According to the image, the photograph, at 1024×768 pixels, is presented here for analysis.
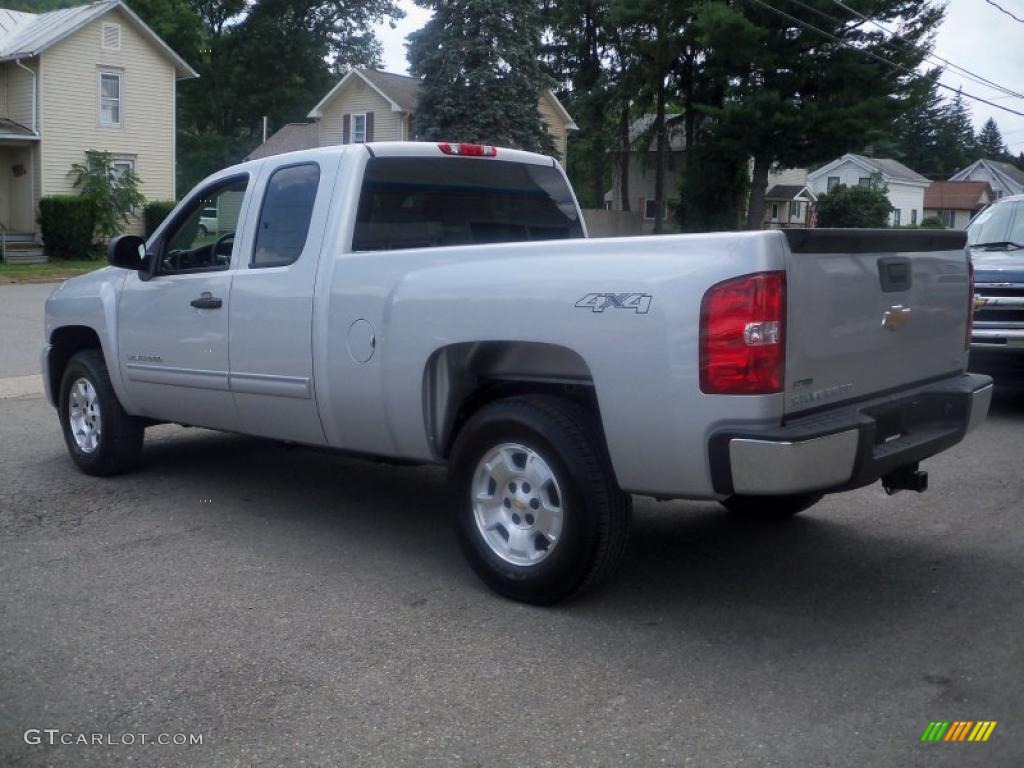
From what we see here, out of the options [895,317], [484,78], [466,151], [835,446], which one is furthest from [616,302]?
[484,78]

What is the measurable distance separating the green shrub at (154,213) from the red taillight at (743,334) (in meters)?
34.7

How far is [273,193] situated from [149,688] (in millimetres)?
3024

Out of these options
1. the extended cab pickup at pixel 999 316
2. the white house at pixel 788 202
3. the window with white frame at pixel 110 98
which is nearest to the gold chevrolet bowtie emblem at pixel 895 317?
the extended cab pickup at pixel 999 316

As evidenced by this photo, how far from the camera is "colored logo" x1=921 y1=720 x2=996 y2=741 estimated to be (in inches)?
150

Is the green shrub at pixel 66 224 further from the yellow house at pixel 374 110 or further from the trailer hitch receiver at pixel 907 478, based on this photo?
the trailer hitch receiver at pixel 907 478

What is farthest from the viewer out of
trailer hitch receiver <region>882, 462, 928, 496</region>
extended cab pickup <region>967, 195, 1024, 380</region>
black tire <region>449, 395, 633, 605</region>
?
extended cab pickup <region>967, 195, 1024, 380</region>

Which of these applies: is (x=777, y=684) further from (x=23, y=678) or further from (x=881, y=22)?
(x=881, y=22)

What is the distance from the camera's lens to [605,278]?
4.62 metres

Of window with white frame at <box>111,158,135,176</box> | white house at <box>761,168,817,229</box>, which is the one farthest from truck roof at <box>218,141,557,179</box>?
white house at <box>761,168,817,229</box>

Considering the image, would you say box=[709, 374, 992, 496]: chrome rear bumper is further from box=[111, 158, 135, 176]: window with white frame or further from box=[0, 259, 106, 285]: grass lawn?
box=[111, 158, 135, 176]: window with white frame

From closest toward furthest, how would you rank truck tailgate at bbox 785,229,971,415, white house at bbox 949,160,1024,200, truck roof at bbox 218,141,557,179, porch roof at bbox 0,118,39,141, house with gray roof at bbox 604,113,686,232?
1. truck tailgate at bbox 785,229,971,415
2. truck roof at bbox 218,141,557,179
3. porch roof at bbox 0,118,39,141
4. house with gray roof at bbox 604,113,686,232
5. white house at bbox 949,160,1024,200

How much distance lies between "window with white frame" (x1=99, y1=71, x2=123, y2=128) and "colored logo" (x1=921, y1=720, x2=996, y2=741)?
37070mm

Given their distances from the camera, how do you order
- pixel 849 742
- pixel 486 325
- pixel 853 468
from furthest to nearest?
1. pixel 486 325
2. pixel 853 468
3. pixel 849 742

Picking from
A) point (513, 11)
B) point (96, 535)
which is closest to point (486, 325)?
point (96, 535)
